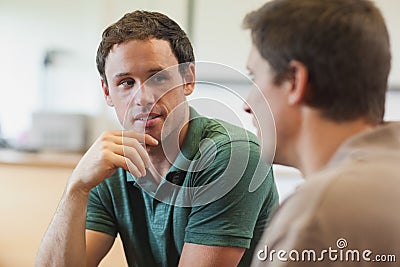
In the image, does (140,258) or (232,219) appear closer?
(232,219)

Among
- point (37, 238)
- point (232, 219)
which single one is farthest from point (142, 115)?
point (37, 238)

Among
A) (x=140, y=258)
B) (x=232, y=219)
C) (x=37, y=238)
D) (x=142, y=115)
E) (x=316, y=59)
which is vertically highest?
(x=316, y=59)

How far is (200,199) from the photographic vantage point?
2.84 ft

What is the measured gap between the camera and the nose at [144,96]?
32.3 inches

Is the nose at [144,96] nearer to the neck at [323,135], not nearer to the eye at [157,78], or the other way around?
the eye at [157,78]

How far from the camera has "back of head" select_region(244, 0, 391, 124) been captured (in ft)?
1.82

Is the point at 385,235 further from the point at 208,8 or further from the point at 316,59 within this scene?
the point at 208,8

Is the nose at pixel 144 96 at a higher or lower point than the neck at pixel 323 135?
lower

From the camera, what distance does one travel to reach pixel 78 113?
65.5 inches

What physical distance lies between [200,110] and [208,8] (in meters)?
0.64

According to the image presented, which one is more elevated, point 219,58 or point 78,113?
point 219,58

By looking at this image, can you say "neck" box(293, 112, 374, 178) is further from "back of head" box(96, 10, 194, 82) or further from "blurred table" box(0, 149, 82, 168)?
"blurred table" box(0, 149, 82, 168)

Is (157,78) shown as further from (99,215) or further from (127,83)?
(99,215)

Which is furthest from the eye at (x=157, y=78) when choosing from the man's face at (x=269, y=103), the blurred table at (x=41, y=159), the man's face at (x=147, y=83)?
the blurred table at (x=41, y=159)
